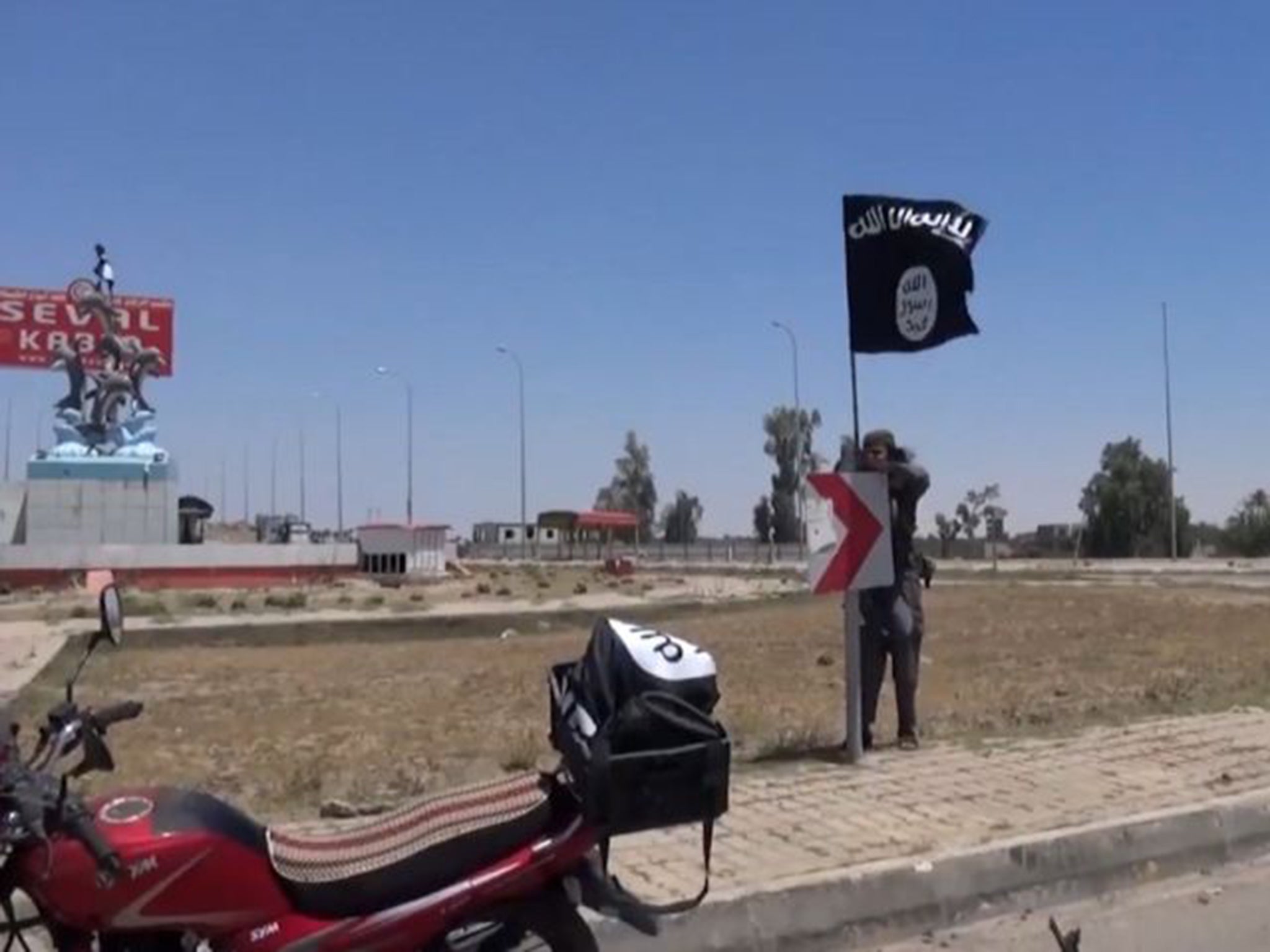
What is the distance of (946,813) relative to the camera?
7.86m

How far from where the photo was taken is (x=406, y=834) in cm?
426

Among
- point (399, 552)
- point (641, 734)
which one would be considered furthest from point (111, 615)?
point (399, 552)

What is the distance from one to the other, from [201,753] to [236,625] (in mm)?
20539

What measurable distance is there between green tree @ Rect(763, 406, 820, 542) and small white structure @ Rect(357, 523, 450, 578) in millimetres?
60294

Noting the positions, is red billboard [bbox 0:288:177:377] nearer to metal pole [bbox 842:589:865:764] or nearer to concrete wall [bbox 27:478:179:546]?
concrete wall [bbox 27:478:179:546]

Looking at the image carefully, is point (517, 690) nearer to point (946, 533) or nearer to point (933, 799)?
point (933, 799)

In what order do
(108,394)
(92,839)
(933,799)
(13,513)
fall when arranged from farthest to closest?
(13,513)
(108,394)
(933,799)
(92,839)

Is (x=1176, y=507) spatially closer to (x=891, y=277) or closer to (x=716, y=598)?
(x=716, y=598)

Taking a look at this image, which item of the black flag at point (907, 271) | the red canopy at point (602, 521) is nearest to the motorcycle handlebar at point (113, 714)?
the black flag at point (907, 271)

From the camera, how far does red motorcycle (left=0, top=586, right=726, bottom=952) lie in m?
3.78

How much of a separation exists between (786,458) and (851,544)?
12508 cm

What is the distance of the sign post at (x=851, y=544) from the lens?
359 inches

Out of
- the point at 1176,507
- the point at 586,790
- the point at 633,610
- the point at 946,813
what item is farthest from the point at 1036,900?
the point at 1176,507

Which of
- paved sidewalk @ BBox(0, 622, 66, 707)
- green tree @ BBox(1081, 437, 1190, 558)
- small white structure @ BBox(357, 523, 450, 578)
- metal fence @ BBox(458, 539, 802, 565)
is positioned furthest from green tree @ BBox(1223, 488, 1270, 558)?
paved sidewalk @ BBox(0, 622, 66, 707)
